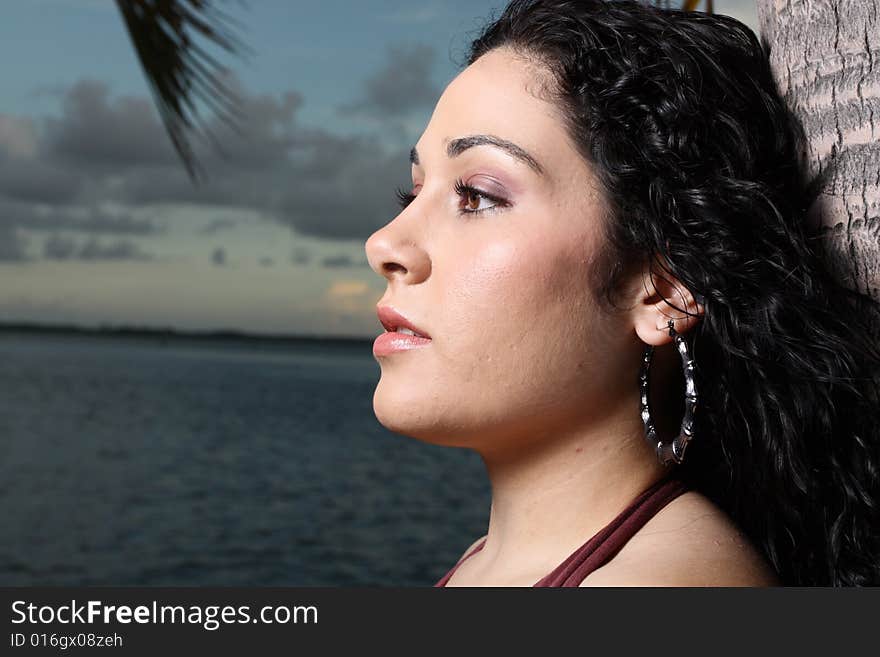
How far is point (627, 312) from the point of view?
5.61 feet

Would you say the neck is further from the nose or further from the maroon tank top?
the nose

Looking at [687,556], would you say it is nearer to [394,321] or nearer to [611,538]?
[611,538]

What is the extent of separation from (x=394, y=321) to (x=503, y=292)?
23 centimetres

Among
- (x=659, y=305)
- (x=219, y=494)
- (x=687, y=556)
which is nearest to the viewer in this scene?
(x=687, y=556)

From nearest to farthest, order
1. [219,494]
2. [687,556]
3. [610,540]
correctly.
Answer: [687,556] < [610,540] < [219,494]

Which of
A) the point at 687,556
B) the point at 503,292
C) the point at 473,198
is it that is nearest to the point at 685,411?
the point at 687,556

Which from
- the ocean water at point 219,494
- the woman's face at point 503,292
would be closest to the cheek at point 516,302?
the woman's face at point 503,292

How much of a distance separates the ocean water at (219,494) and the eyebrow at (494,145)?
13.9 meters

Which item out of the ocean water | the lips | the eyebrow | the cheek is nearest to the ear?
the cheek

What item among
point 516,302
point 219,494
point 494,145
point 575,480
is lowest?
point 219,494

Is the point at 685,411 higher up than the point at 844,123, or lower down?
lower down

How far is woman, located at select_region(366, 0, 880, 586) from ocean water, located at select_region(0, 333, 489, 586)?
45.4 ft

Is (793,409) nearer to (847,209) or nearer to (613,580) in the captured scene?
(847,209)

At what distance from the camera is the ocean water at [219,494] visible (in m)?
22.0
